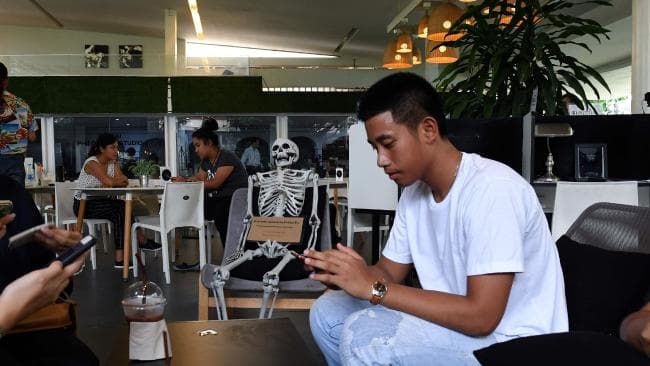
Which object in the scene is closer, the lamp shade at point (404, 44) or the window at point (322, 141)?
the lamp shade at point (404, 44)

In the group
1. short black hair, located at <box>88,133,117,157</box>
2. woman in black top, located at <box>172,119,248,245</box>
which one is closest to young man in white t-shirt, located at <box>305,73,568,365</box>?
woman in black top, located at <box>172,119,248,245</box>

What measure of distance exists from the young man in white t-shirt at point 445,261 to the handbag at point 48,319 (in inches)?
35.3

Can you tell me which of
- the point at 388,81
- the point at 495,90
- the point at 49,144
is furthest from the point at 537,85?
the point at 49,144

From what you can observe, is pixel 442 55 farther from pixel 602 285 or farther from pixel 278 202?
pixel 602 285

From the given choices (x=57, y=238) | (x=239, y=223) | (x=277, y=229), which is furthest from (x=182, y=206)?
(x=57, y=238)

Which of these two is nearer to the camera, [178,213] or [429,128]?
[429,128]

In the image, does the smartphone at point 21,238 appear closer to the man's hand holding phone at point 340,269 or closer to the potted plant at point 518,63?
the man's hand holding phone at point 340,269

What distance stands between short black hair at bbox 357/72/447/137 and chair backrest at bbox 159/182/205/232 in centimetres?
394

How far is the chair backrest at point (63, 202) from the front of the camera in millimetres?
6023

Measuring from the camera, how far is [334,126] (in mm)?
12203

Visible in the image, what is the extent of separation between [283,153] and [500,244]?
2887mm

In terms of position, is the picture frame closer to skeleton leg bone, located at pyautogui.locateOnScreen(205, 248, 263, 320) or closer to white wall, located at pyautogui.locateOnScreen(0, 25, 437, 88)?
skeleton leg bone, located at pyautogui.locateOnScreen(205, 248, 263, 320)

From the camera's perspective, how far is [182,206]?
18.1 ft

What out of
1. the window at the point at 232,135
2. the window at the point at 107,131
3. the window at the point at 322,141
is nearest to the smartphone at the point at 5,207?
the window at the point at 232,135
